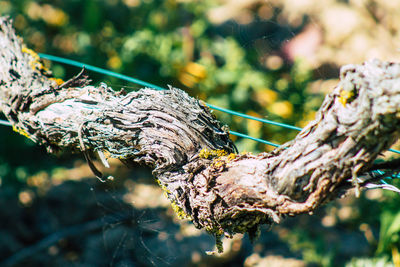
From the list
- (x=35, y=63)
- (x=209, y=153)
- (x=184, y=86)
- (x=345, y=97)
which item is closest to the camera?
(x=345, y=97)

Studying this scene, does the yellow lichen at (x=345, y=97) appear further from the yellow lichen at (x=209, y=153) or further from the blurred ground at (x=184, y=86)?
the blurred ground at (x=184, y=86)

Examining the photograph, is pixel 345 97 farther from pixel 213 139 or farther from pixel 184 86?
pixel 184 86

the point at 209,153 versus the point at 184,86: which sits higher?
the point at 184,86

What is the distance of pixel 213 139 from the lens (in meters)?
1.07

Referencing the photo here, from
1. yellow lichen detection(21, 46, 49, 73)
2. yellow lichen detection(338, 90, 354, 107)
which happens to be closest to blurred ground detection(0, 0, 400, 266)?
yellow lichen detection(21, 46, 49, 73)

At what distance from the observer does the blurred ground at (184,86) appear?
9.72 ft

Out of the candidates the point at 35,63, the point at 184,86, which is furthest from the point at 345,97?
the point at 184,86

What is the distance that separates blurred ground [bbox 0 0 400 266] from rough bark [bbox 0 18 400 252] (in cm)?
134

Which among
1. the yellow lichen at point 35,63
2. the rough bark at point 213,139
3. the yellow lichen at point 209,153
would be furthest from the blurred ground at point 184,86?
the yellow lichen at point 209,153

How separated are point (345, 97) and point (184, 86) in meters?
1.96

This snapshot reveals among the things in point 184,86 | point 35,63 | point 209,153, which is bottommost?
point 209,153

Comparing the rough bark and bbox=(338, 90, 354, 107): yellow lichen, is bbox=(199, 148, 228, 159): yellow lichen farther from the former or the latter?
bbox=(338, 90, 354, 107): yellow lichen

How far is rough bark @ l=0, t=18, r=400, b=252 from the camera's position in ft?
2.35

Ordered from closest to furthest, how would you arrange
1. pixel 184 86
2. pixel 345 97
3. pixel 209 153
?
pixel 345 97 → pixel 209 153 → pixel 184 86
